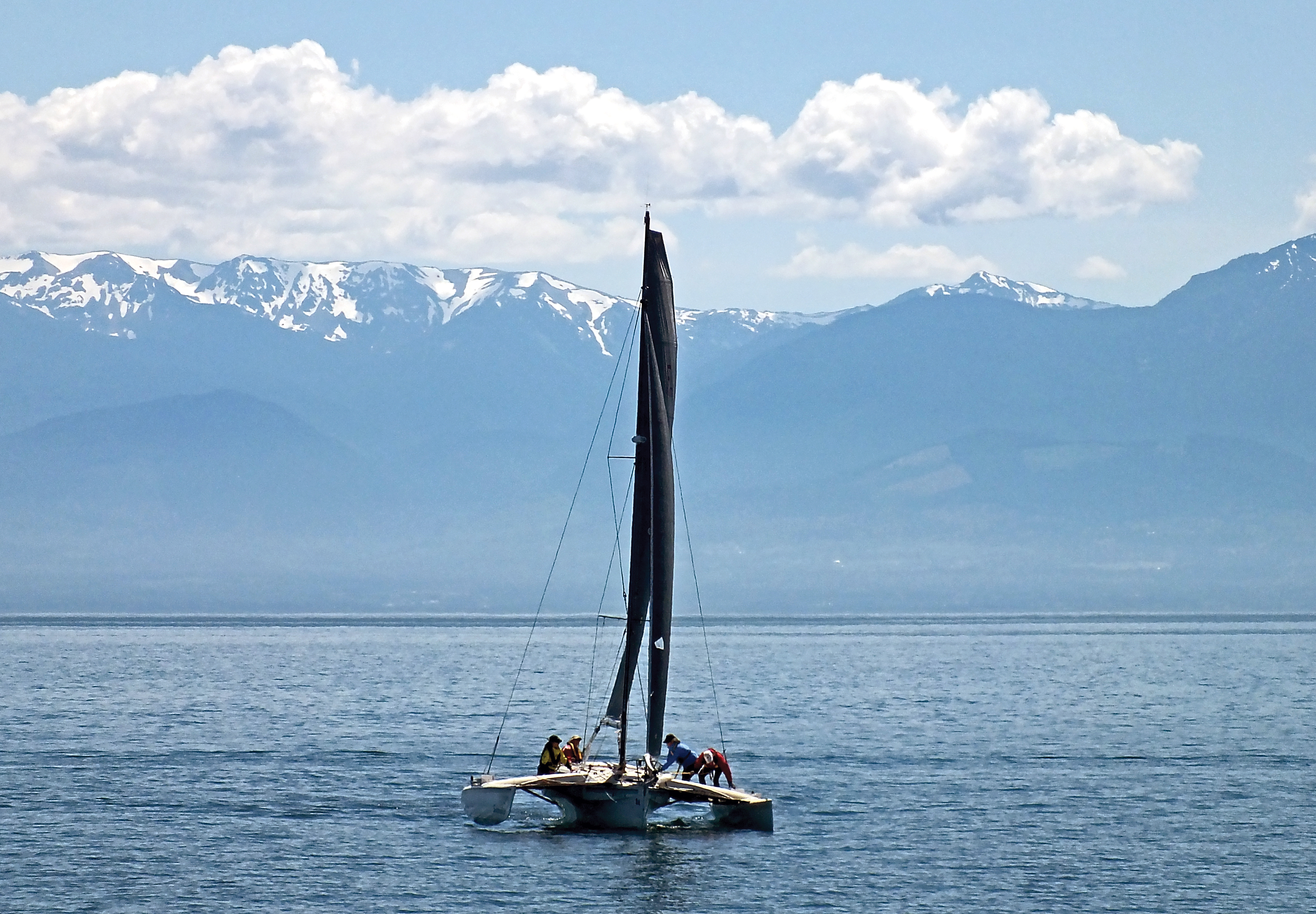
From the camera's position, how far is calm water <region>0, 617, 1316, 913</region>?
55.8 metres

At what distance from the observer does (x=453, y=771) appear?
81.9 metres

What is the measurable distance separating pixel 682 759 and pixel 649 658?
4.21 m

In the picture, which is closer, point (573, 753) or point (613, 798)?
point (613, 798)

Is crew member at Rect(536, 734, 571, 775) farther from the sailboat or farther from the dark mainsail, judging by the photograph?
the dark mainsail

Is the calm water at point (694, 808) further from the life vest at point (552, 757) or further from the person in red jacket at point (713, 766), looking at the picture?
the life vest at point (552, 757)

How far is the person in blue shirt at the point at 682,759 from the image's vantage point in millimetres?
64625

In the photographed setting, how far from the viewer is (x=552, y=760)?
64.2 m

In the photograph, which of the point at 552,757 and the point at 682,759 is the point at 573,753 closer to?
the point at 552,757

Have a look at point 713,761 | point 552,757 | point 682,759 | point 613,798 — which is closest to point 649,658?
point 682,759

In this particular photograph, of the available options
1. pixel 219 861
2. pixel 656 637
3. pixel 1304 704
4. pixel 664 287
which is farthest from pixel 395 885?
pixel 1304 704

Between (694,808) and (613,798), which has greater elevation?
(613,798)

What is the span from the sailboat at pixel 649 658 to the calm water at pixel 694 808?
112 cm

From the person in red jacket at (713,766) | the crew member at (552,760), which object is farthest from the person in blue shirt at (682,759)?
the crew member at (552,760)

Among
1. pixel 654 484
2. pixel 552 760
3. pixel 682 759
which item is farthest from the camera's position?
pixel 682 759
